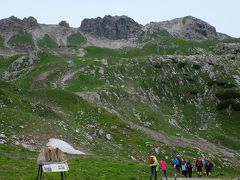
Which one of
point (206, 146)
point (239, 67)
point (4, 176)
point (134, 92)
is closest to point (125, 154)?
point (206, 146)

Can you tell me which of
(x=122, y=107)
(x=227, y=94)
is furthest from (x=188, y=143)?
(x=227, y=94)

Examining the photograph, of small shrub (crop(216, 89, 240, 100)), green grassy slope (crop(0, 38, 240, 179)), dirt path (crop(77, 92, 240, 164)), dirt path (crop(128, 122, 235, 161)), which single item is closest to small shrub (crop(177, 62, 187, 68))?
green grassy slope (crop(0, 38, 240, 179))

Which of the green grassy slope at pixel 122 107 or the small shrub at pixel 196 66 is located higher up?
the small shrub at pixel 196 66

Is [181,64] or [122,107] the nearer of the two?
[122,107]

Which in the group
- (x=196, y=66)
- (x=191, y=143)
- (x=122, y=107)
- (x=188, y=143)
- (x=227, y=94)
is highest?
(x=196, y=66)

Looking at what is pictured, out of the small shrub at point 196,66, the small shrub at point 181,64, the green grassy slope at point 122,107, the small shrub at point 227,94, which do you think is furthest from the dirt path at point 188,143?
the small shrub at point 196,66

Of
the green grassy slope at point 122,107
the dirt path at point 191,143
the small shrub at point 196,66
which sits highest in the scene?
the small shrub at point 196,66

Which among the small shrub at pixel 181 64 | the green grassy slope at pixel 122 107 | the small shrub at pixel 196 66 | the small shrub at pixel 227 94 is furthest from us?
the small shrub at pixel 196 66

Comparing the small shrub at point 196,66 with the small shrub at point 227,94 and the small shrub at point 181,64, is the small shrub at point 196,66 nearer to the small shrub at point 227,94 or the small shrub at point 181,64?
the small shrub at point 181,64

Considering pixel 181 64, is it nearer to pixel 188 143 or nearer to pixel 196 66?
pixel 196 66

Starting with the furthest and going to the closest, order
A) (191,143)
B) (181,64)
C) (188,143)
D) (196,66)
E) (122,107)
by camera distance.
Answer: (196,66) → (181,64) → (122,107) → (191,143) → (188,143)

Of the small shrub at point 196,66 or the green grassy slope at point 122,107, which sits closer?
the green grassy slope at point 122,107

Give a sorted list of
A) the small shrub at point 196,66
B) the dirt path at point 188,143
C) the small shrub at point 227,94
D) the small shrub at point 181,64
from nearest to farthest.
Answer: the dirt path at point 188,143, the small shrub at point 227,94, the small shrub at point 181,64, the small shrub at point 196,66

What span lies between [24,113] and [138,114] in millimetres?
34971
